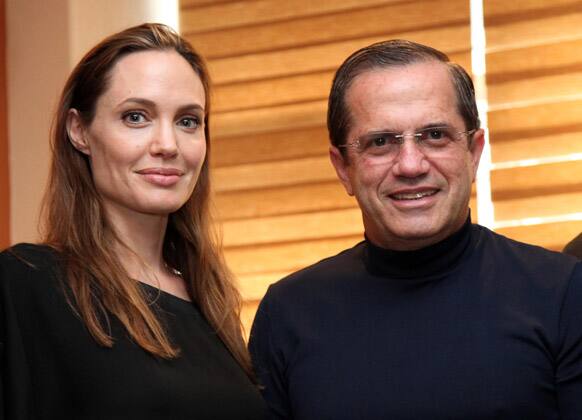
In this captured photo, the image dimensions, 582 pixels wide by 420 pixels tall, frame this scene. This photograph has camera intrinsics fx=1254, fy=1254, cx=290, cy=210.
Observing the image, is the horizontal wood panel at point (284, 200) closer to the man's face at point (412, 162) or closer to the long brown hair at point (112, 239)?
the long brown hair at point (112, 239)

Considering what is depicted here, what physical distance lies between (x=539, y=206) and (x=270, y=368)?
44.5 inches

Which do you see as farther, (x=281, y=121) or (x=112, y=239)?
(x=281, y=121)

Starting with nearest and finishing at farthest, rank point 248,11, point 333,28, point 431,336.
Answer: point 431,336 < point 333,28 < point 248,11

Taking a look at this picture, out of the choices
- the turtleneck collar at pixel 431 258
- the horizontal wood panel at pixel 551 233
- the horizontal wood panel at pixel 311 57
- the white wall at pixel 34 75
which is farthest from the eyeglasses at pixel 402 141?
the white wall at pixel 34 75

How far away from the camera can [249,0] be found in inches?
133

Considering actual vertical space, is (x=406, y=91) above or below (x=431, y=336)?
above

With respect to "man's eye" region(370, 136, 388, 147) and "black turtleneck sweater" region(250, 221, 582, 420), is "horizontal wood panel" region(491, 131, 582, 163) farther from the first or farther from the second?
"man's eye" region(370, 136, 388, 147)

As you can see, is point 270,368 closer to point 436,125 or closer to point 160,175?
point 160,175

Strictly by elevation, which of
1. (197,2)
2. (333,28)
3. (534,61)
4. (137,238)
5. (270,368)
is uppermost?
(197,2)

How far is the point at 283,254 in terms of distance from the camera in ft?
10.8

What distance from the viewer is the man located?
1.91m

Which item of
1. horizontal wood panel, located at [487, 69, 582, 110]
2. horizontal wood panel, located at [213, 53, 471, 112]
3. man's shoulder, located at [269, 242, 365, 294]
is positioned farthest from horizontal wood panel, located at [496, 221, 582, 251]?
man's shoulder, located at [269, 242, 365, 294]

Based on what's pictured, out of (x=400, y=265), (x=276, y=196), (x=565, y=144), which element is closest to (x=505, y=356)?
(x=400, y=265)

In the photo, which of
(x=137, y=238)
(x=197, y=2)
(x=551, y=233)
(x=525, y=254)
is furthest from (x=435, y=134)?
(x=197, y=2)
